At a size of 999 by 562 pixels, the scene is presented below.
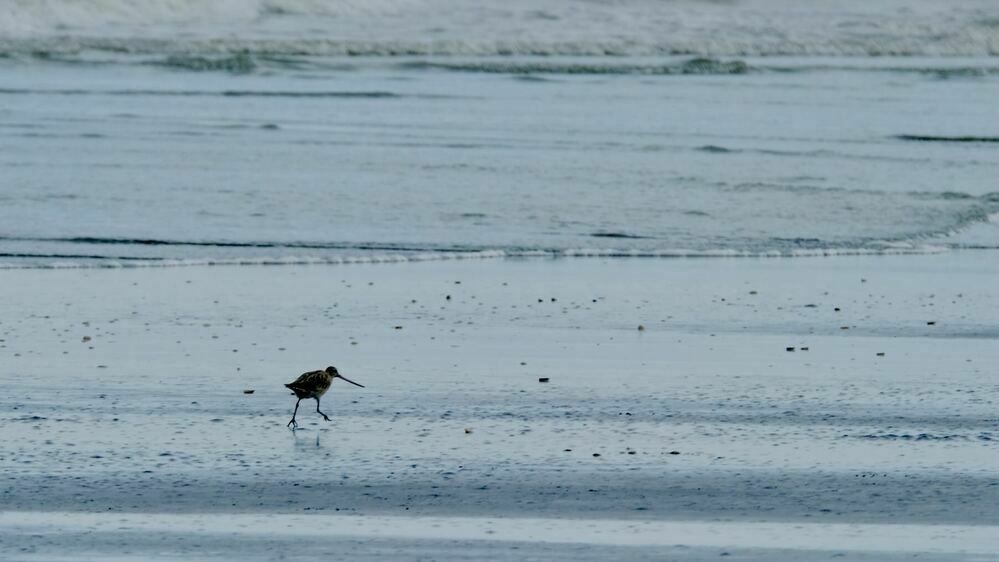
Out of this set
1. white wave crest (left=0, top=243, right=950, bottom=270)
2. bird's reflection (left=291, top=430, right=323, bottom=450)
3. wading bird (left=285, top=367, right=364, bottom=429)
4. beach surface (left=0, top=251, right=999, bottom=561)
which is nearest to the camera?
beach surface (left=0, top=251, right=999, bottom=561)

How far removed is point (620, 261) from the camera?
440 inches

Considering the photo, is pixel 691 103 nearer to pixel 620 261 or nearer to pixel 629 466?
pixel 620 261

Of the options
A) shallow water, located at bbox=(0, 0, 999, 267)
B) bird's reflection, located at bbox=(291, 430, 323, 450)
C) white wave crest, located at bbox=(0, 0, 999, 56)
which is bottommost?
bird's reflection, located at bbox=(291, 430, 323, 450)

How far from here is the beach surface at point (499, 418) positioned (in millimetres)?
4965

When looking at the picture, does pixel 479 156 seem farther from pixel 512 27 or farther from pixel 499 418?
pixel 512 27

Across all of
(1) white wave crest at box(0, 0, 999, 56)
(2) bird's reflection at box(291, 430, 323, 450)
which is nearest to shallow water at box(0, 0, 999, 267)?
(1) white wave crest at box(0, 0, 999, 56)

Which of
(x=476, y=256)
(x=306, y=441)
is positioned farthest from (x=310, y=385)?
(x=476, y=256)

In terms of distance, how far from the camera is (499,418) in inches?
254

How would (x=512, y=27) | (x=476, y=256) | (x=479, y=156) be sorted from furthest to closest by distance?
1. (x=512, y=27)
2. (x=479, y=156)
3. (x=476, y=256)

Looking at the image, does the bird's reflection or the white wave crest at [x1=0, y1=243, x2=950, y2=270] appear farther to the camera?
the white wave crest at [x1=0, y1=243, x2=950, y2=270]

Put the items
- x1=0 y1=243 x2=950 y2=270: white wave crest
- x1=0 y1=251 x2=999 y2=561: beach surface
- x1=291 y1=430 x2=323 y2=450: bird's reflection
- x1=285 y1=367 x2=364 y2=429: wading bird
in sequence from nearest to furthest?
x1=0 y1=251 x2=999 y2=561: beach surface → x1=291 y1=430 x2=323 y2=450: bird's reflection → x1=285 y1=367 x2=364 y2=429: wading bird → x1=0 y1=243 x2=950 y2=270: white wave crest

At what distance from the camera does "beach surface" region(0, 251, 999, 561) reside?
4965 mm

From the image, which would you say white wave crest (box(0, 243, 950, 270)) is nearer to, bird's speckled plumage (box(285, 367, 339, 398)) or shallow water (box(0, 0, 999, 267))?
shallow water (box(0, 0, 999, 267))

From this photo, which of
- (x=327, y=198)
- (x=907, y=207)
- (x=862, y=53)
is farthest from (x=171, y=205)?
(x=862, y=53)
